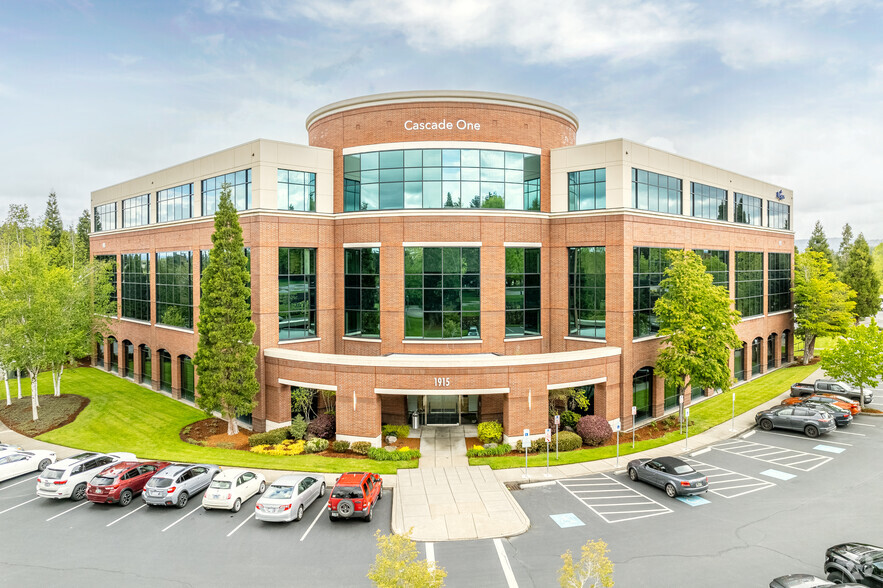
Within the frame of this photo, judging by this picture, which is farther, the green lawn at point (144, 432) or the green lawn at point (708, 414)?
the green lawn at point (708, 414)

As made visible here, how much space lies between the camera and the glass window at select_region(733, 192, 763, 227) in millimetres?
39906

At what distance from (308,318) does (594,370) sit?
1764 centimetres

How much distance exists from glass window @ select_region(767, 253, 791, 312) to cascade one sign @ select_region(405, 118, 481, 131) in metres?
31.4

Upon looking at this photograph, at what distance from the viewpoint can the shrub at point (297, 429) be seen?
2705 cm

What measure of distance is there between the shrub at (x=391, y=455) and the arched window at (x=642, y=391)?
1443 cm

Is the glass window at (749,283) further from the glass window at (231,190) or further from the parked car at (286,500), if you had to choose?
the glass window at (231,190)

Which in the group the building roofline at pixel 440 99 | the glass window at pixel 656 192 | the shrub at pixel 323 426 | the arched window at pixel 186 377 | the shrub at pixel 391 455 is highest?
the building roofline at pixel 440 99

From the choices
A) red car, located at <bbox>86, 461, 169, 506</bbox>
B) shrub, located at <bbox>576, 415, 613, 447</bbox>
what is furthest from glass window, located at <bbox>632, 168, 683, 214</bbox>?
red car, located at <bbox>86, 461, 169, 506</bbox>

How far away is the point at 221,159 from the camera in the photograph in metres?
32.0

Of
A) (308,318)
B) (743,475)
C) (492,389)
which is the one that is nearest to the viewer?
(743,475)

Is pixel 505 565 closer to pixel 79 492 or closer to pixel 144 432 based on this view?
pixel 79 492

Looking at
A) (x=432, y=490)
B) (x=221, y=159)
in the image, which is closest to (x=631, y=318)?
(x=432, y=490)

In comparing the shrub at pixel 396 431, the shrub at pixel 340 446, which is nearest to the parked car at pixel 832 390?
the shrub at pixel 396 431

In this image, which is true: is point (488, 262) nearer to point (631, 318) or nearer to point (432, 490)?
point (631, 318)
